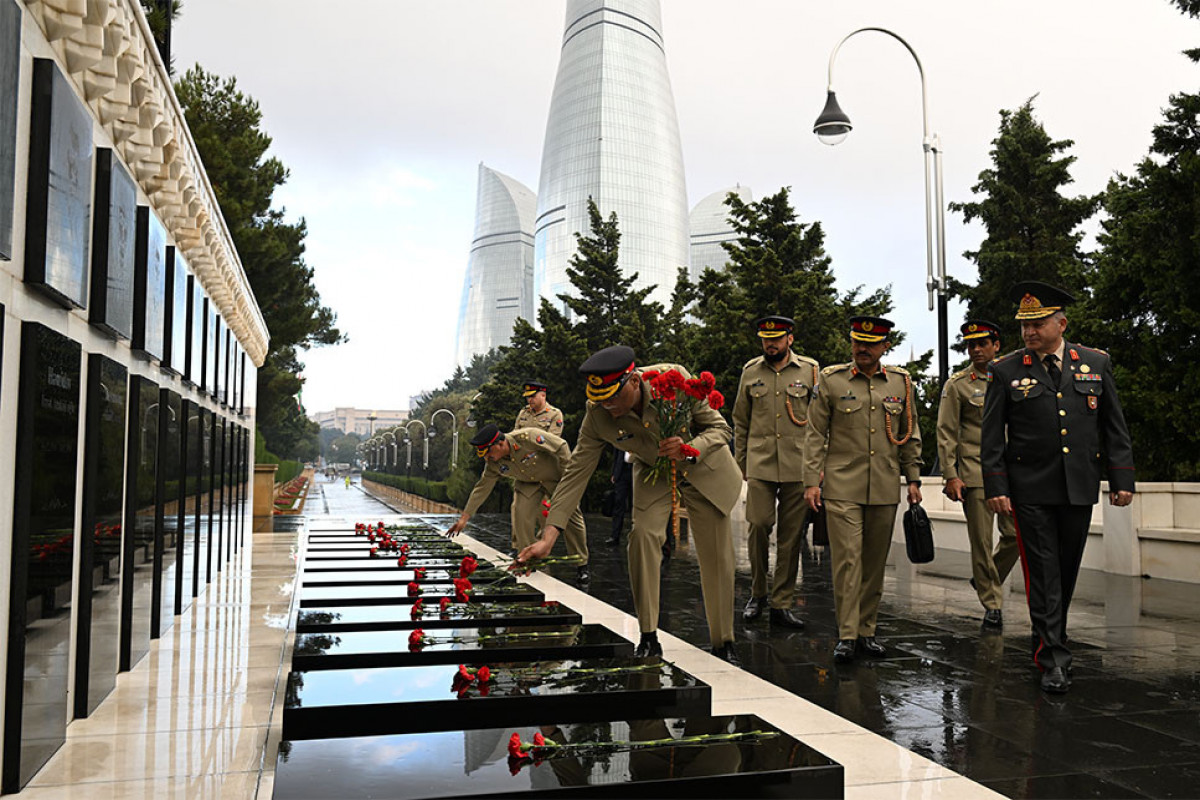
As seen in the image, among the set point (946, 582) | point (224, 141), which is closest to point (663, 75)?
point (224, 141)

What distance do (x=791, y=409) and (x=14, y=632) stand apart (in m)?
5.32

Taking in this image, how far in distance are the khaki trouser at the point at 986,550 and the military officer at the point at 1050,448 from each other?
1.67 metres

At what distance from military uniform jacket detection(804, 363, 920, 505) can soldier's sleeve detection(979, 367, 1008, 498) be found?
64 centimetres

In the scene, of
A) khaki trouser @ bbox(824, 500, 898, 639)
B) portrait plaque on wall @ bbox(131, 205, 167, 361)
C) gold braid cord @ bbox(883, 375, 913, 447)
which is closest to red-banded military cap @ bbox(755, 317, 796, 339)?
gold braid cord @ bbox(883, 375, 913, 447)

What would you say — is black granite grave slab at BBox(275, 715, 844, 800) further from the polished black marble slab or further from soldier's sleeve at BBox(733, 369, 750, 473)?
soldier's sleeve at BBox(733, 369, 750, 473)

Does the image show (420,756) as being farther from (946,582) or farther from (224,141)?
(224,141)

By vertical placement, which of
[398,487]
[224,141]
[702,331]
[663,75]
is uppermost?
[663,75]

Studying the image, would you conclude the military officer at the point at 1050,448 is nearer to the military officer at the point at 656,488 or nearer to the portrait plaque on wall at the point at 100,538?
the military officer at the point at 656,488

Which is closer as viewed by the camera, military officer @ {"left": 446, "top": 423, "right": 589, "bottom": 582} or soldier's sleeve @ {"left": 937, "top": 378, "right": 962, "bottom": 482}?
soldier's sleeve @ {"left": 937, "top": 378, "right": 962, "bottom": 482}

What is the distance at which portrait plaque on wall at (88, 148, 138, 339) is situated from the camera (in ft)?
15.5

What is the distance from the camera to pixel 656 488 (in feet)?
18.3

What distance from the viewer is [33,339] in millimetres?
3586

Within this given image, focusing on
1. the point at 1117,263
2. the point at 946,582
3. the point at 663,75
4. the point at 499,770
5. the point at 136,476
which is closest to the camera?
the point at 499,770

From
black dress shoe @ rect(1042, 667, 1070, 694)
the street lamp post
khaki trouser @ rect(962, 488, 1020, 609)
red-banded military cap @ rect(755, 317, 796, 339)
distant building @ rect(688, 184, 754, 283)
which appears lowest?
black dress shoe @ rect(1042, 667, 1070, 694)
